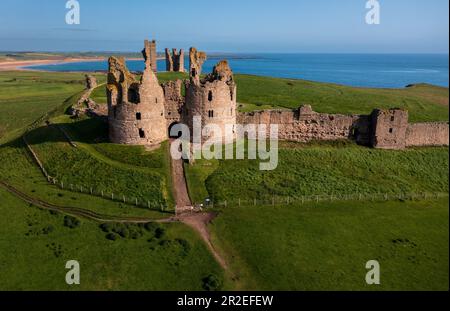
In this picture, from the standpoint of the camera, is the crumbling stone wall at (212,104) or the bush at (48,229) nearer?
the bush at (48,229)

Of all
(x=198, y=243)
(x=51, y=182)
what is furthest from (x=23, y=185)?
(x=198, y=243)

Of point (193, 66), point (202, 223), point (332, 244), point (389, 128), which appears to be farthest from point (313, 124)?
point (202, 223)

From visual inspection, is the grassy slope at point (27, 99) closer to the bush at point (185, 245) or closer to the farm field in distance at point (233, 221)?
the farm field in distance at point (233, 221)

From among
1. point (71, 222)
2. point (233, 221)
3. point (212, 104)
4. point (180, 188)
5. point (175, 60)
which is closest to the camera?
point (71, 222)

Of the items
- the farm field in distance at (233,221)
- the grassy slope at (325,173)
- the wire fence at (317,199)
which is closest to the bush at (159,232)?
the farm field in distance at (233,221)

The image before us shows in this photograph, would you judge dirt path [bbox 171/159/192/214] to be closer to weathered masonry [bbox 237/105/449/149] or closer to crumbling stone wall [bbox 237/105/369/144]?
weathered masonry [bbox 237/105/449/149]

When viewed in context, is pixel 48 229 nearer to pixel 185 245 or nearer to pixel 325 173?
pixel 185 245

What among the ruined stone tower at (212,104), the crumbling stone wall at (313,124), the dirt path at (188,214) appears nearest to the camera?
the dirt path at (188,214)
